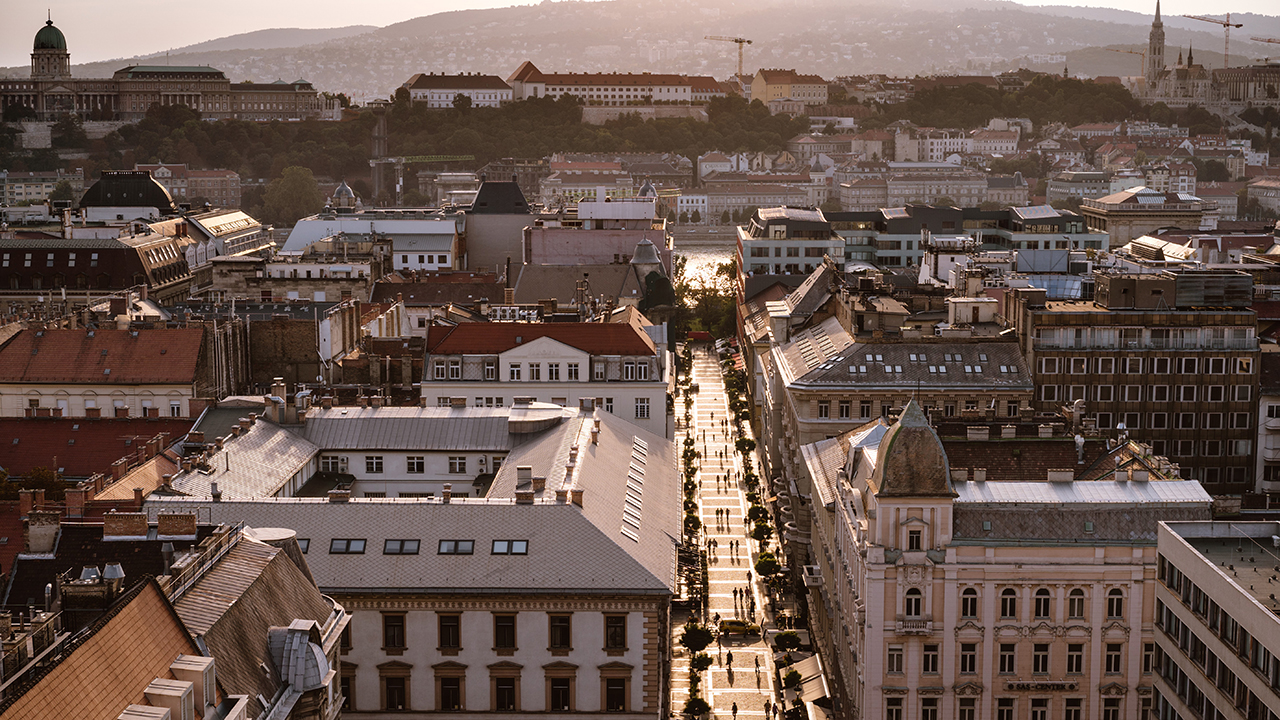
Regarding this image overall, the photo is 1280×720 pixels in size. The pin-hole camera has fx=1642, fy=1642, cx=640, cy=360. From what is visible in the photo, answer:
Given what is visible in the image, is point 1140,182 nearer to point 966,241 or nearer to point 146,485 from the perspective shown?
point 966,241

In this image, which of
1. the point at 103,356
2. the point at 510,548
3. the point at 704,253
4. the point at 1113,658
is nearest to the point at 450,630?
the point at 510,548

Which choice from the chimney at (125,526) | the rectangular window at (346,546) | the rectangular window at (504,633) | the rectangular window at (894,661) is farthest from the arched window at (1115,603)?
the chimney at (125,526)

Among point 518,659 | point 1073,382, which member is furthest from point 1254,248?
point 518,659

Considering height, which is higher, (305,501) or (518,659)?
(305,501)

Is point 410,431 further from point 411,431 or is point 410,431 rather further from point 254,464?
point 254,464

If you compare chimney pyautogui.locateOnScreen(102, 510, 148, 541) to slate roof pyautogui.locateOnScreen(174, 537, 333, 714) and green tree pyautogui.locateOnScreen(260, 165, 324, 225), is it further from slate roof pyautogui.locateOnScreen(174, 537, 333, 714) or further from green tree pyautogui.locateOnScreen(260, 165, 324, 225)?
green tree pyautogui.locateOnScreen(260, 165, 324, 225)

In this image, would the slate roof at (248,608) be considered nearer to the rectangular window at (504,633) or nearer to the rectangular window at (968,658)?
the rectangular window at (504,633)

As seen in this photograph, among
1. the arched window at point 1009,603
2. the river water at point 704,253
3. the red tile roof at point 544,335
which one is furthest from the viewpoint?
the river water at point 704,253
